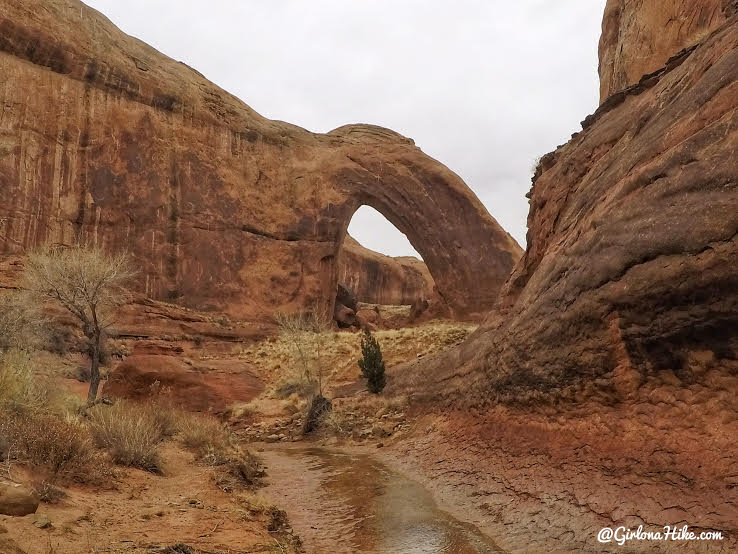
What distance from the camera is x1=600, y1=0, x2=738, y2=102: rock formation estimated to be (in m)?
11.4

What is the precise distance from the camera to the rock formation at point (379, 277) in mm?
54969

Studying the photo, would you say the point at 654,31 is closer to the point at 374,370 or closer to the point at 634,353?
the point at 634,353

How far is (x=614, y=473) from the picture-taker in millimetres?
5699

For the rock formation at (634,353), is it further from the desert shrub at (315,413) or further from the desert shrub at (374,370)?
the desert shrub at (374,370)

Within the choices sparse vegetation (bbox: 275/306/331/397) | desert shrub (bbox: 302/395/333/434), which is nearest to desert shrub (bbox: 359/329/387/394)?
sparse vegetation (bbox: 275/306/331/397)

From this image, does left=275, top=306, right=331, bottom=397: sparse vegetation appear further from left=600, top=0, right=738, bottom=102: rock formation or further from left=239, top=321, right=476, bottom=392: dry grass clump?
left=600, top=0, right=738, bottom=102: rock formation

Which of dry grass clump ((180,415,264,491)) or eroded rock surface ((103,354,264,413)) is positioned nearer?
dry grass clump ((180,415,264,491))

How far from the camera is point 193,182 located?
2753 centimetres

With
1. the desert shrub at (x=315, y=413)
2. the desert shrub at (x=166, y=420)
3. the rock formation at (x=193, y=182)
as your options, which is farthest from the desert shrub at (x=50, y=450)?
the rock formation at (x=193, y=182)

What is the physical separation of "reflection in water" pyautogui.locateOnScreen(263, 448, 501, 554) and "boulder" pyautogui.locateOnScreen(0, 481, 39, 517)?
119 inches

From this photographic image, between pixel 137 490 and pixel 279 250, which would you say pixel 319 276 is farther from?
pixel 137 490

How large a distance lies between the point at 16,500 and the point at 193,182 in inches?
993

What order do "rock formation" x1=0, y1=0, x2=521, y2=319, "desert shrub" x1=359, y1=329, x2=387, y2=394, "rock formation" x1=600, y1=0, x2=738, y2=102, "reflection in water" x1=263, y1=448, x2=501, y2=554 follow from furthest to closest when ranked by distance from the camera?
"rock formation" x1=0, y1=0, x2=521, y2=319, "desert shrub" x1=359, y1=329, x2=387, y2=394, "rock formation" x1=600, y1=0, x2=738, y2=102, "reflection in water" x1=263, y1=448, x2=501, y2=554

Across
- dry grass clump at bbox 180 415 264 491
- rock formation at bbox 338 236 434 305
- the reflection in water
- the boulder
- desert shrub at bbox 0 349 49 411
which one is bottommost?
the reflection in water
